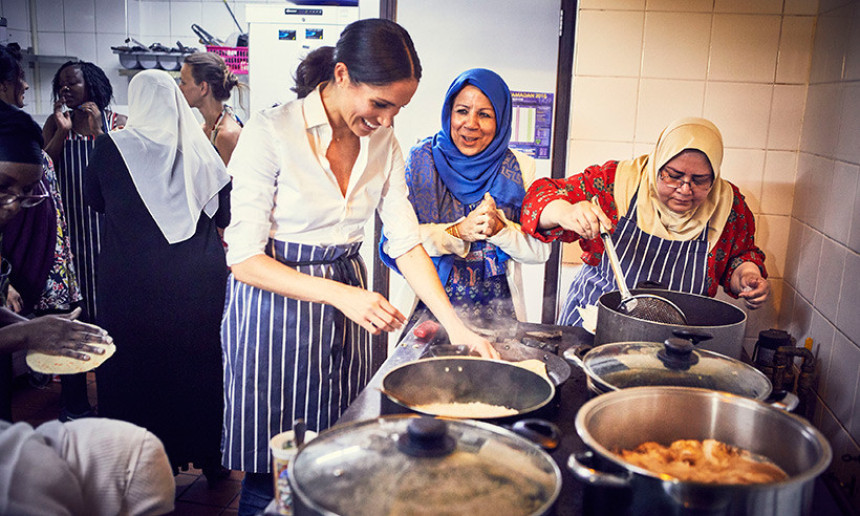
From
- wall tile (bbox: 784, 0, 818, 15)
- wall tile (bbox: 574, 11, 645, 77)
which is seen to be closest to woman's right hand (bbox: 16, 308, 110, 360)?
wall tile (bbox: 574, 11, 645, 77)

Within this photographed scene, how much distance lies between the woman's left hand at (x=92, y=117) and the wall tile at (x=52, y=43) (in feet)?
8.76

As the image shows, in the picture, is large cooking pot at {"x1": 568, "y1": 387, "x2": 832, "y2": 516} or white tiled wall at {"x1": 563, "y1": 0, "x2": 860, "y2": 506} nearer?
large cooking pot at {"x1": 568, "y1": 387, "x2": 832, "y2": 516}

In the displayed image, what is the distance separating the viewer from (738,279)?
1.97m

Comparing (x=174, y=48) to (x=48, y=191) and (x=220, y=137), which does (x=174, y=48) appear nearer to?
(x=220, y=137)

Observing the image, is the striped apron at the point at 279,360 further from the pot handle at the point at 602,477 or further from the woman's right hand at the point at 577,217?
the pot handle at the point at 602,477

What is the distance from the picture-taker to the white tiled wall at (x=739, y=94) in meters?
2.38

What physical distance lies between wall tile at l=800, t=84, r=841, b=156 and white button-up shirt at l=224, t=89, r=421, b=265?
Result: 1.44 metres

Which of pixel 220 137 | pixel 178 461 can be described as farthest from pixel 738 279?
pixel 220 137

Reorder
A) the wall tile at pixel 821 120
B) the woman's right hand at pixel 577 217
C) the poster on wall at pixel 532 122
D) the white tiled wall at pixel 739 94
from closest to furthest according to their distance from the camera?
the woman's right hand at pixel 577 217, the wall tile at pixel 821 120, the white tiled wall at pixel 739 94, the poster on wall at pixel 532 122

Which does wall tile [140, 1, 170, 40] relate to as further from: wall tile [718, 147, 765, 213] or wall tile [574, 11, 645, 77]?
wall tile [718, 147, 765, 213]

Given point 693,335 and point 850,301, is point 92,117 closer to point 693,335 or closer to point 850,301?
point 693,335

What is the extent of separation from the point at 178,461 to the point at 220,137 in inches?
69.8

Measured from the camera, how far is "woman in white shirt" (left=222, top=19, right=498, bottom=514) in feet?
5.11

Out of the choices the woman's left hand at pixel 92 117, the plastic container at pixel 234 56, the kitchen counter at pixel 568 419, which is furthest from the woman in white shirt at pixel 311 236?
the plastic container at pixel 234 56
